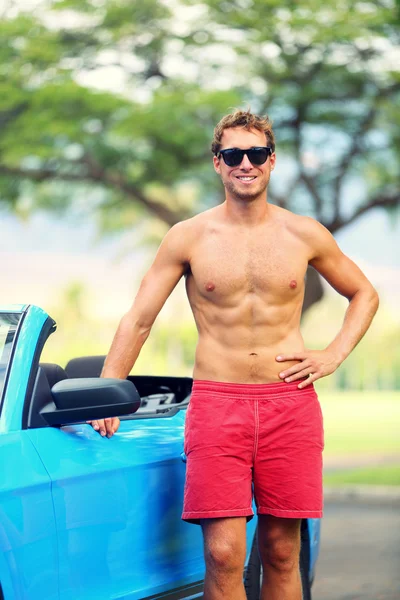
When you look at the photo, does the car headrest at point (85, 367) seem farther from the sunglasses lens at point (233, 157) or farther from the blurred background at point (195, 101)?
the blurred background at point (195, 101)

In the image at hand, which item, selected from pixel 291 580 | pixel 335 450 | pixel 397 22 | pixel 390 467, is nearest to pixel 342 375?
pixel 335 450

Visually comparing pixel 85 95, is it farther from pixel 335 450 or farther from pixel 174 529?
pixel 174 529

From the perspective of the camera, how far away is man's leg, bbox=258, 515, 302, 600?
4633mm

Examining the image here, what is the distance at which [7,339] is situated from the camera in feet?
14.0

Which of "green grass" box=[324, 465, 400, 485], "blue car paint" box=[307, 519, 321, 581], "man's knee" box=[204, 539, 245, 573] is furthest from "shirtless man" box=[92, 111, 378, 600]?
"green grass" box=[324, 465, 400, 485]

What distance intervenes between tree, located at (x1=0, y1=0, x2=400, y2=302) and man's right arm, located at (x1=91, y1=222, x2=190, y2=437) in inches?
443

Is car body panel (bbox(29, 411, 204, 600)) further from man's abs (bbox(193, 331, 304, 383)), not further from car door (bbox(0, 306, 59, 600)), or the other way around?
man's abs (bbox(193, 331, 304, 383))

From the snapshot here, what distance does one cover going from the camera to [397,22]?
15898 millimetres

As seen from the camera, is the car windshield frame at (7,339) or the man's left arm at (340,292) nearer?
the car windshield frame at (7,339)

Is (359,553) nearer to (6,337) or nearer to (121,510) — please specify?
(121,510)

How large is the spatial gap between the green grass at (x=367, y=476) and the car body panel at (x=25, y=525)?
38.1 ft

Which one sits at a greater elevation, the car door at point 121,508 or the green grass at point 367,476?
the car door at point 121,508

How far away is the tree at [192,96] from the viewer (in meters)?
16.1

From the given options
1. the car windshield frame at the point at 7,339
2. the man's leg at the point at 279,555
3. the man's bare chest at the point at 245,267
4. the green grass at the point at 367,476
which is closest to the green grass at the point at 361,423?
the green grass at the point at 367,476
